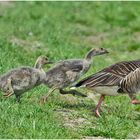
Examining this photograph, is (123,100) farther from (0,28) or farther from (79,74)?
(0,28)

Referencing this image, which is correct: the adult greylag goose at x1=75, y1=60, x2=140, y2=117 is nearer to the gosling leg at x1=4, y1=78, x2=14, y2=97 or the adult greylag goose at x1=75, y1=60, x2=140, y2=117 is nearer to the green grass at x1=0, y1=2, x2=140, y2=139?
the green grass at x1=0, y1=2, x2=140, y2=139

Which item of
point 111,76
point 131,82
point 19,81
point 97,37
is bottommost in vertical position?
point 97,37

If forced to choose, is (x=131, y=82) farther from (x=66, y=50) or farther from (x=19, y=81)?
(x=66, y=50)

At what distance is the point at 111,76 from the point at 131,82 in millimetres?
357

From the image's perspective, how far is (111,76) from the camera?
11.6 m

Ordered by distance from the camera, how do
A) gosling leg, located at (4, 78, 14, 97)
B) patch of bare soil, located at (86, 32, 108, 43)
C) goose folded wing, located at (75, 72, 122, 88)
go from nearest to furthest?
gosling leg, located at (4, 78, 14, 97)
goose folded wing, located at (75, 72, 122, 88)
patch of bare soil, located at (86, 32, 108, 43)

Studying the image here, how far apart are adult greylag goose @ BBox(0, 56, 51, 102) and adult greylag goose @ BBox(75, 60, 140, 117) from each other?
2.84 feet

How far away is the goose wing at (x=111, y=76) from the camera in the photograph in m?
11.4

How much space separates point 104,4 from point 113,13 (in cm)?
124

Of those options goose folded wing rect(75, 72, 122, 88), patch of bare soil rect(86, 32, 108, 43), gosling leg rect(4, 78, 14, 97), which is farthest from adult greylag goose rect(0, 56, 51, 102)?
patch of bare soil rect(86, 32, 108, 43)

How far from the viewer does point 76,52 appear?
659 inches

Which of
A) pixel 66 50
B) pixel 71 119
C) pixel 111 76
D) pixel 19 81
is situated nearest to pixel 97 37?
pixel 66 50

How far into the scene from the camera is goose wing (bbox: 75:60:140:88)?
449 inches

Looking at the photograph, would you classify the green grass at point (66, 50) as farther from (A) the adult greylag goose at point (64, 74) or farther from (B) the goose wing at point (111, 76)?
(B) the goose wing at point (111, 76)
